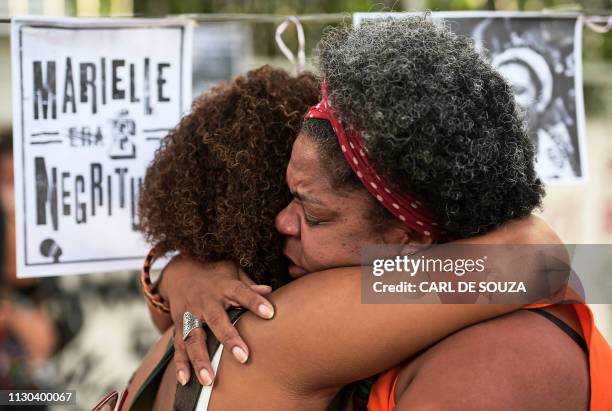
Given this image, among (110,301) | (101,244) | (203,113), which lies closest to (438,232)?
(203,113)

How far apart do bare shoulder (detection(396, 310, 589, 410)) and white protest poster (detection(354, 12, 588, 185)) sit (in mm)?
1158

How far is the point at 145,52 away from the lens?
229 cm

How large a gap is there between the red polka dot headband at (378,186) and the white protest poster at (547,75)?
43.6 inches

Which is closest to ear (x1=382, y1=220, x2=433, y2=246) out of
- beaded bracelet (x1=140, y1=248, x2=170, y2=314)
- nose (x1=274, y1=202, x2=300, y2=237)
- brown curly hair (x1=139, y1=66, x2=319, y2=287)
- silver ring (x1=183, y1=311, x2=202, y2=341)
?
nose (x1=274, y1=202, x2=300, y2=237)

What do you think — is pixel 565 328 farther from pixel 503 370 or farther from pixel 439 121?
pixel 439 121

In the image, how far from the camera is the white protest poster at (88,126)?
2.18 meters

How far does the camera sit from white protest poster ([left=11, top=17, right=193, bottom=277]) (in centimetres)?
218

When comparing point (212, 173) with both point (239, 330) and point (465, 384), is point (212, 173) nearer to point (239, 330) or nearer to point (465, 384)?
point (239, 330)

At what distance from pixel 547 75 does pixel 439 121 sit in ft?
4.23

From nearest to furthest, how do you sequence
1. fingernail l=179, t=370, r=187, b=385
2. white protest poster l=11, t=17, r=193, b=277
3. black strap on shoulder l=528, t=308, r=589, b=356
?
black strap on shoulder l=528, t=308, r=589, b=356 → fingernail l=179, t=370, r=187, b=385 → white protest poster l=11, t=17, r=193, b=277

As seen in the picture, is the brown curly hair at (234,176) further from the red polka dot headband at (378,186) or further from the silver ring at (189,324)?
the red polka dot headband at (378,186)

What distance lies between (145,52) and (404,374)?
143 cm

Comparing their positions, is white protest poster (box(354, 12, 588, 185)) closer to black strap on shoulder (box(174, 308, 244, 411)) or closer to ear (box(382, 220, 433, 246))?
ear (box(382, 220, 433, 246))

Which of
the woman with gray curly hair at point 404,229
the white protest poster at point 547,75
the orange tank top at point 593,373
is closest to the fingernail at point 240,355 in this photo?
the woman with gray curly hair at point 404,229
